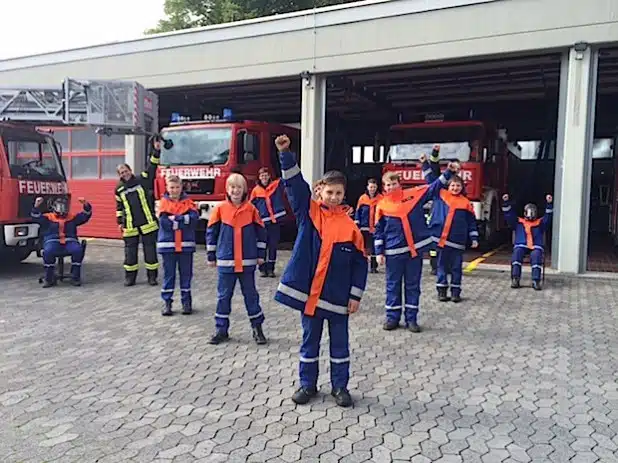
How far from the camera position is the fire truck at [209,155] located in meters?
11.5

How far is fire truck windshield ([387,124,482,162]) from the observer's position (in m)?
12.2

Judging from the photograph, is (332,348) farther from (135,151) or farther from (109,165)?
(109,165)

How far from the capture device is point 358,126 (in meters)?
19.6

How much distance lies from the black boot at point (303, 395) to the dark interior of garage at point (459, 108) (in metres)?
8.02

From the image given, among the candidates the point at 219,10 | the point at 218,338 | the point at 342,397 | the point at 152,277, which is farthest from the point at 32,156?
the point at 219,10

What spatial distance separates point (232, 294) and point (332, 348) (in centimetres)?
166

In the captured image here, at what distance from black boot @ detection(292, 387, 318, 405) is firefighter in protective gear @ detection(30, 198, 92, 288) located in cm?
557

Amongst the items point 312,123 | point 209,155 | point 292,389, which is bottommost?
point 292,389

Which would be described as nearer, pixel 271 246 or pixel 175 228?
pixel 175 228

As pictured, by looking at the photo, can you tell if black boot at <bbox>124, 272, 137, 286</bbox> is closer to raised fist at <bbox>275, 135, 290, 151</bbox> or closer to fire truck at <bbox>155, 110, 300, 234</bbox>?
fire truck at <bbox>155, 110, 300, 234</bbox>

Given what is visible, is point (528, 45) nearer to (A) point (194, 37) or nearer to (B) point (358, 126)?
(A) point (194, 37)

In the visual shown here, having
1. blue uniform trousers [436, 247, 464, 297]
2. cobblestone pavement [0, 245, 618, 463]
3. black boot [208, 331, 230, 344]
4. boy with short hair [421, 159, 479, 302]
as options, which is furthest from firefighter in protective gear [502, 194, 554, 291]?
black boot [208, 331, 230, 344]

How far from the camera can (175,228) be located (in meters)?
6.58

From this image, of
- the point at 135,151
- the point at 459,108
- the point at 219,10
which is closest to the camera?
the point at 135,151
